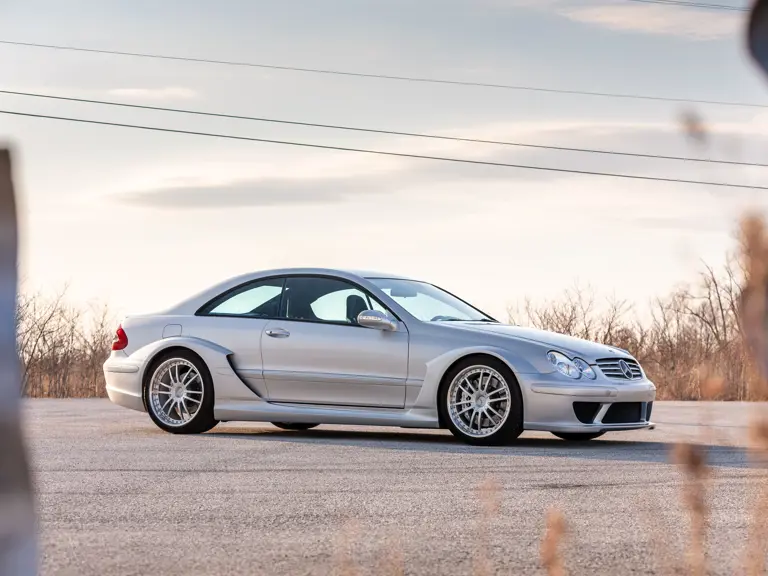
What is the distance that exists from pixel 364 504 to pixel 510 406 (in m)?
3.77

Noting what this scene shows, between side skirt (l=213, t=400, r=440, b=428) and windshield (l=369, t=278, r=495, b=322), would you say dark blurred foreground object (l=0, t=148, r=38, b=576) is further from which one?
windshield (l=369, t=278, r=495, b=322)

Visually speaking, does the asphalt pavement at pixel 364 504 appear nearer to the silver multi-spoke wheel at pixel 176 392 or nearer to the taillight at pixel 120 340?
the silver multi-spoke wheel at pixel 176 392

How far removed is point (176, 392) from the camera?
11102 mm

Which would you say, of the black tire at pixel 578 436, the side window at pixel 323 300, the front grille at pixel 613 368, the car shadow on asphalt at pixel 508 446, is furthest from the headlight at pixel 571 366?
the side window at pixel 323 300

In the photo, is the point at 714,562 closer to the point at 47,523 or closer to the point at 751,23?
the point at 47,523

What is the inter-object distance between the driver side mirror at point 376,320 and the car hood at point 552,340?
0.46 metres

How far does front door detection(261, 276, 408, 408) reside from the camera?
1038cm

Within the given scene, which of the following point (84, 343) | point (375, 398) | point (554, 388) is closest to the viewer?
point (554, 388)

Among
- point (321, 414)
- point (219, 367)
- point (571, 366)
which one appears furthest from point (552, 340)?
point (219, 367)

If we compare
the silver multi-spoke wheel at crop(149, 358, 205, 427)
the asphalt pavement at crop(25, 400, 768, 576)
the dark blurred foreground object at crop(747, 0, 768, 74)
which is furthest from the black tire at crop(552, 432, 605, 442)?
the dark blurred foreground object at crop(747, 0, 768, 74)

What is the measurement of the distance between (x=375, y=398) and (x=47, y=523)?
5.06 m

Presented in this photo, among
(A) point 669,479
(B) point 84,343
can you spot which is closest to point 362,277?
(A) point 669,479

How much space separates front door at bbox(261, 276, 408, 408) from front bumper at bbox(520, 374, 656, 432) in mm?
1140

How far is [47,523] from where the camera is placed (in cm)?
553
